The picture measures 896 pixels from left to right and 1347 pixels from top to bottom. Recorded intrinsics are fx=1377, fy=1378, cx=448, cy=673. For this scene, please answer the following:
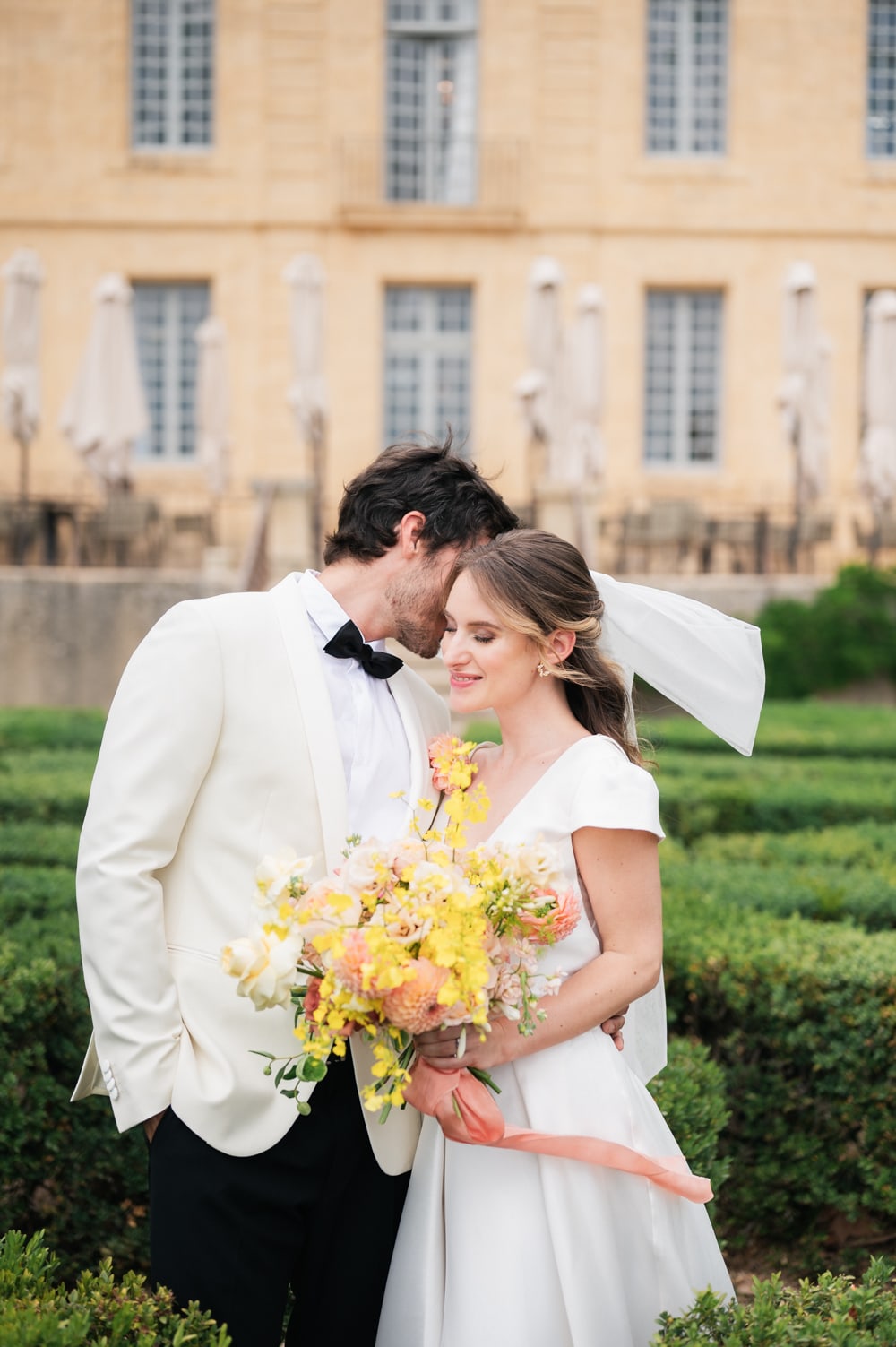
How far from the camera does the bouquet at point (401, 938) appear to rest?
2.13 meters

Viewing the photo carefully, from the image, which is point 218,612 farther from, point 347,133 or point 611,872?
point 347,133

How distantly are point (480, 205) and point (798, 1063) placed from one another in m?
18.1

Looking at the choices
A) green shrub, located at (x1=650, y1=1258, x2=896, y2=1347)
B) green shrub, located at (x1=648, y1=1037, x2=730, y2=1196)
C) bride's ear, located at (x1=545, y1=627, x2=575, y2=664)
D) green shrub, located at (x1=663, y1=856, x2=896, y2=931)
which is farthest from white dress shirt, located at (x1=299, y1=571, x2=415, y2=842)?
green shrub, located at (x1=663, y1=856, x2=896, y2=931)

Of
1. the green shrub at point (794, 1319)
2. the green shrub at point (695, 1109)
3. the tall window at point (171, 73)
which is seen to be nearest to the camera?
the green shrub at point (794, 1319)

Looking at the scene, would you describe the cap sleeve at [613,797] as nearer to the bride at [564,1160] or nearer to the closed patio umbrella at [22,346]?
the bride at [564,1160]

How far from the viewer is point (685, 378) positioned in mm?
21406

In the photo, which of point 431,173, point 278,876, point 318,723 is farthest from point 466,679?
point 431,173

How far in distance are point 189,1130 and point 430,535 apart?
128 centimetres

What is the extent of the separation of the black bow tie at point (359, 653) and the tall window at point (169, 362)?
19148mm

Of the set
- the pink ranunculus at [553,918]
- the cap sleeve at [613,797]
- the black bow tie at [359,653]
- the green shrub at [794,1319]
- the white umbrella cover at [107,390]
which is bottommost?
the green shrub at [794,1319]

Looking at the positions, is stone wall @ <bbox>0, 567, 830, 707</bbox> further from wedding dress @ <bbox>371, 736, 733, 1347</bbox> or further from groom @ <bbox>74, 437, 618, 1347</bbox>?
wedding dress @ <bbox>371, 736, 733, 1347</bbox>

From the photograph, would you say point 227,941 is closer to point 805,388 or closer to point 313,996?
point 313,996

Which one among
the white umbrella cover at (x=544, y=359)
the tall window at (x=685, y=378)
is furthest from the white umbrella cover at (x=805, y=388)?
the tall window at (x=685, y=378)

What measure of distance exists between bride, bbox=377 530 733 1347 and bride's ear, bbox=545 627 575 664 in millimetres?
66
